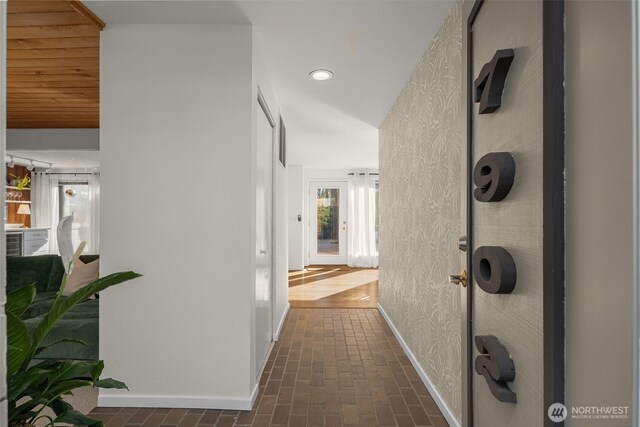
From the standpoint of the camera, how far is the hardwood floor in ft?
16.6

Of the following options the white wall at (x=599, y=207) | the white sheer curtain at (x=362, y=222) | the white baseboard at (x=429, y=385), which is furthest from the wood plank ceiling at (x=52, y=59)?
the white sheer curtain at (x=362, y=222)

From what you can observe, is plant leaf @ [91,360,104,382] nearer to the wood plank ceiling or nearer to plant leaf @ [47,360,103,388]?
plant leaf @ [47,360,103,388]

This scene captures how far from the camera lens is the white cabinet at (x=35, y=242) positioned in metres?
7.11

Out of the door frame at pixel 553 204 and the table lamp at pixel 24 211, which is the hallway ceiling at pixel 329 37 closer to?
the door frame at pixel 553 204

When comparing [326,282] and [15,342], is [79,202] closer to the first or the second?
[326,282]

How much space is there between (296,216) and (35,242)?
528 centimetres

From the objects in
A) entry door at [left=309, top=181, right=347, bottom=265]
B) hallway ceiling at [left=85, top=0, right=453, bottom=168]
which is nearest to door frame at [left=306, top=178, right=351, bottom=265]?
entry door at [left=309, top=181, right=347, bottom=265]

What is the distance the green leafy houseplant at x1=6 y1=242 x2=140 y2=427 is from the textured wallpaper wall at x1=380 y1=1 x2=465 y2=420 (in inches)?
54.6

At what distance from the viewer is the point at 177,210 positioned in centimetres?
225

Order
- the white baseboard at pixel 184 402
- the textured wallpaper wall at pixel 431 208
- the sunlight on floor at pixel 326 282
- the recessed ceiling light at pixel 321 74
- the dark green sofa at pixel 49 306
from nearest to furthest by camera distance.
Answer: the textured wallpaper wall at pixel 431 208 → the white baseboard at pixel 184 402 → the dark green sofa at pixel 49 306 → the recessed ceiling light at pixel 321 74 → the sunlight on floor at pixel 326 282

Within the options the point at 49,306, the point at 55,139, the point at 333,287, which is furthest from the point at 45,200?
the point at 333,287

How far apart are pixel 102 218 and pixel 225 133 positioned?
35.7 inches

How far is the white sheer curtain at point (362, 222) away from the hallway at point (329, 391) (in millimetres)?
5040

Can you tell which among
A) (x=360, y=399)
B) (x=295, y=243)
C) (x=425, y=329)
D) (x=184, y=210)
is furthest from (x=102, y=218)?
(x=295, y=243)
